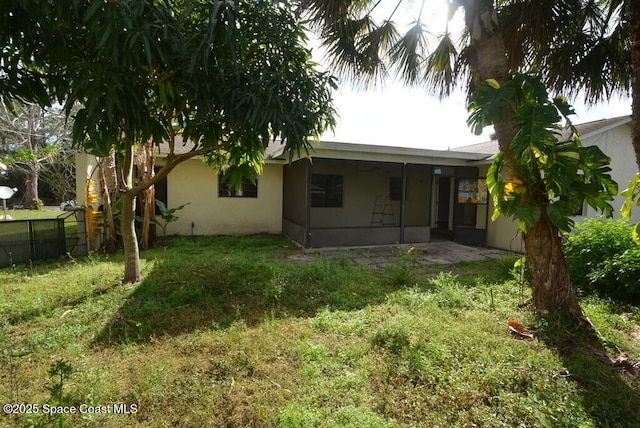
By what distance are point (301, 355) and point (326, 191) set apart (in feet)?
26.2

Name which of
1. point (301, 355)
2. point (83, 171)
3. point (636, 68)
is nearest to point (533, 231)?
point (636, 68)

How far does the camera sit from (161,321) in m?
3.46

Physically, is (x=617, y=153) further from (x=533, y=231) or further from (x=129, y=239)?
(x=129, y=239)

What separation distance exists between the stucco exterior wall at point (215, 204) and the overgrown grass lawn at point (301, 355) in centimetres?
446

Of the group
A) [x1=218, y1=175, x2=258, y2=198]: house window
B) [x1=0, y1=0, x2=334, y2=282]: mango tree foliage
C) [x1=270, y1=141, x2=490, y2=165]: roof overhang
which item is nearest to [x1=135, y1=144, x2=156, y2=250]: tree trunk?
[x1=218, y1=175, x2=258, y2=198]: house window

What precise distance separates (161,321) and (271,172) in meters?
7.25

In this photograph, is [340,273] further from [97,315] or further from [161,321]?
[97,315]

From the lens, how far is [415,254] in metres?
7.49

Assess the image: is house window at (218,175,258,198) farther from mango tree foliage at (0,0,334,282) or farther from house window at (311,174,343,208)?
mango tree foliage at (0,0,334,282)

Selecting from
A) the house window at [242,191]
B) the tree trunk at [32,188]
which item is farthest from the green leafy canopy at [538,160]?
the tree trunk at [32,188]

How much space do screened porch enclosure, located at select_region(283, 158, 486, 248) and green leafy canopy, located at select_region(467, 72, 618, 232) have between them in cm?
490

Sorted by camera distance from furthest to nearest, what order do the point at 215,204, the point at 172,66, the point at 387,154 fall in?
the point at 215,204
the point at 387,154
the point at 172,66

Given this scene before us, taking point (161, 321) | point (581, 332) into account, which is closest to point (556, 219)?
point (581, 332)

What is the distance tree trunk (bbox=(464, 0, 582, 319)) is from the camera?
133 inches
